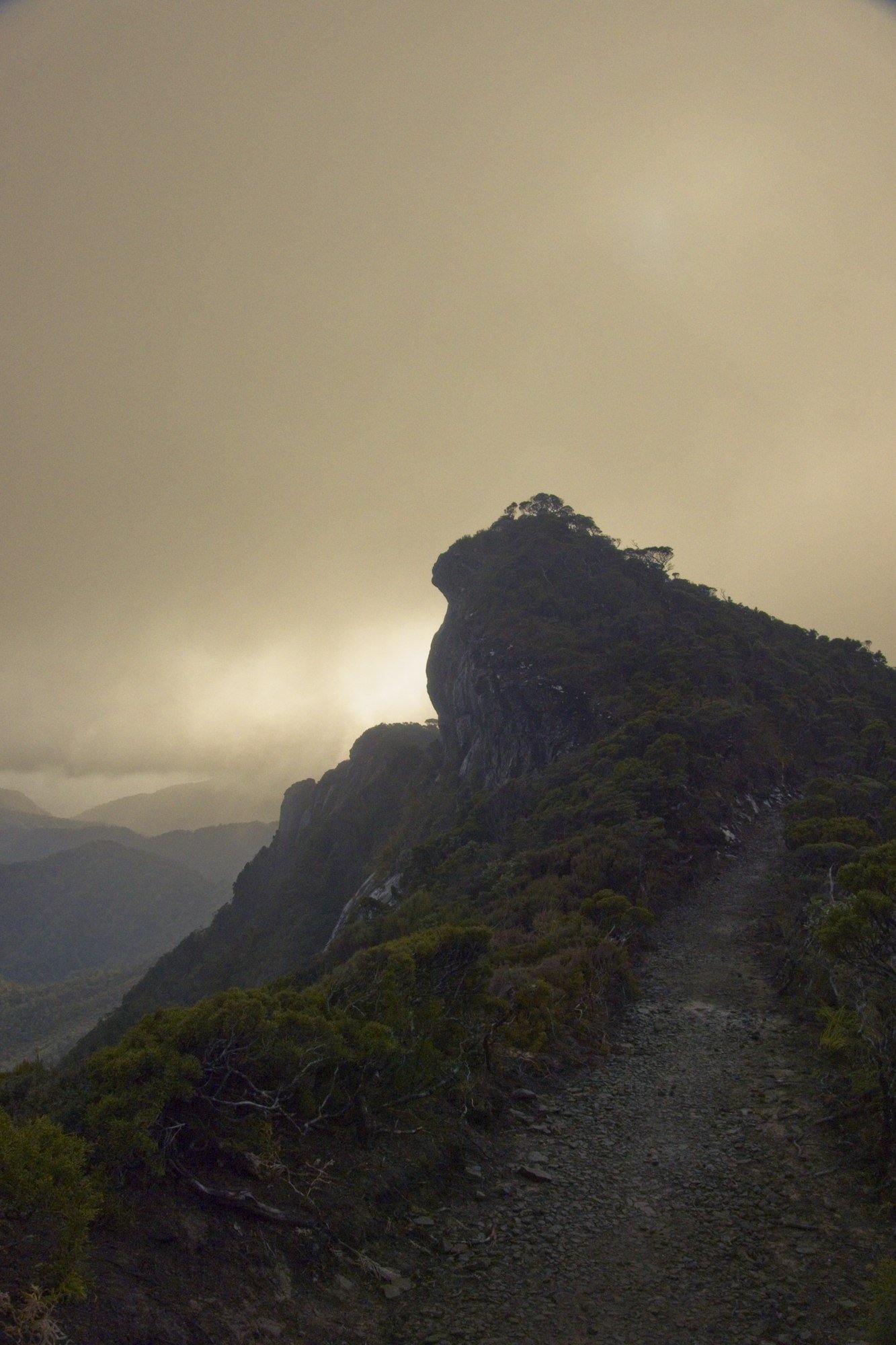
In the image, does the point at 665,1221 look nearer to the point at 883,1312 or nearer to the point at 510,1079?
the point at 883,1312

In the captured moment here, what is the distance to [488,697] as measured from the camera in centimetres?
5528

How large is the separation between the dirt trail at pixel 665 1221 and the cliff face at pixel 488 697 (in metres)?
31.2

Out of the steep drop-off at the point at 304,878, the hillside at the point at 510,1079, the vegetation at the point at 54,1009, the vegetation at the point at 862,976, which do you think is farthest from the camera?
the vegetation at the point at 54,1009

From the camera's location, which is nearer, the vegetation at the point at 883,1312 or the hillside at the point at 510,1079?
the vegetation at the point at 883,1312

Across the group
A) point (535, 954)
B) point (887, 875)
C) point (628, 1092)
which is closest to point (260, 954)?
point (535, 954)

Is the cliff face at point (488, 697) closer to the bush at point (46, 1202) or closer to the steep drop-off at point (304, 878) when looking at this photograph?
the steep drop-off at point (304, 878)

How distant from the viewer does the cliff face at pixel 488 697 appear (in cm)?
A: 4481

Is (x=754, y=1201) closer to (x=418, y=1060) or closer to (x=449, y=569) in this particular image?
(x=418, y=1060)

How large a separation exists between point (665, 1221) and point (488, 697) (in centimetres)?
4810

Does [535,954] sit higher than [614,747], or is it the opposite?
[614,747]

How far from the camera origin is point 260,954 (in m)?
63.9

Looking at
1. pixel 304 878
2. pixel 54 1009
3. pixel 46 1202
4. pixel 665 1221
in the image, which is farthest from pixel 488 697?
pixel 54 1009

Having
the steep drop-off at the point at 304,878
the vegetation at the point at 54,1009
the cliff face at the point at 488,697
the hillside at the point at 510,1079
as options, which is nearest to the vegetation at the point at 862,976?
the hillside at the point at 510,1079

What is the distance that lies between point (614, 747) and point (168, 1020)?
2724 centimetres
